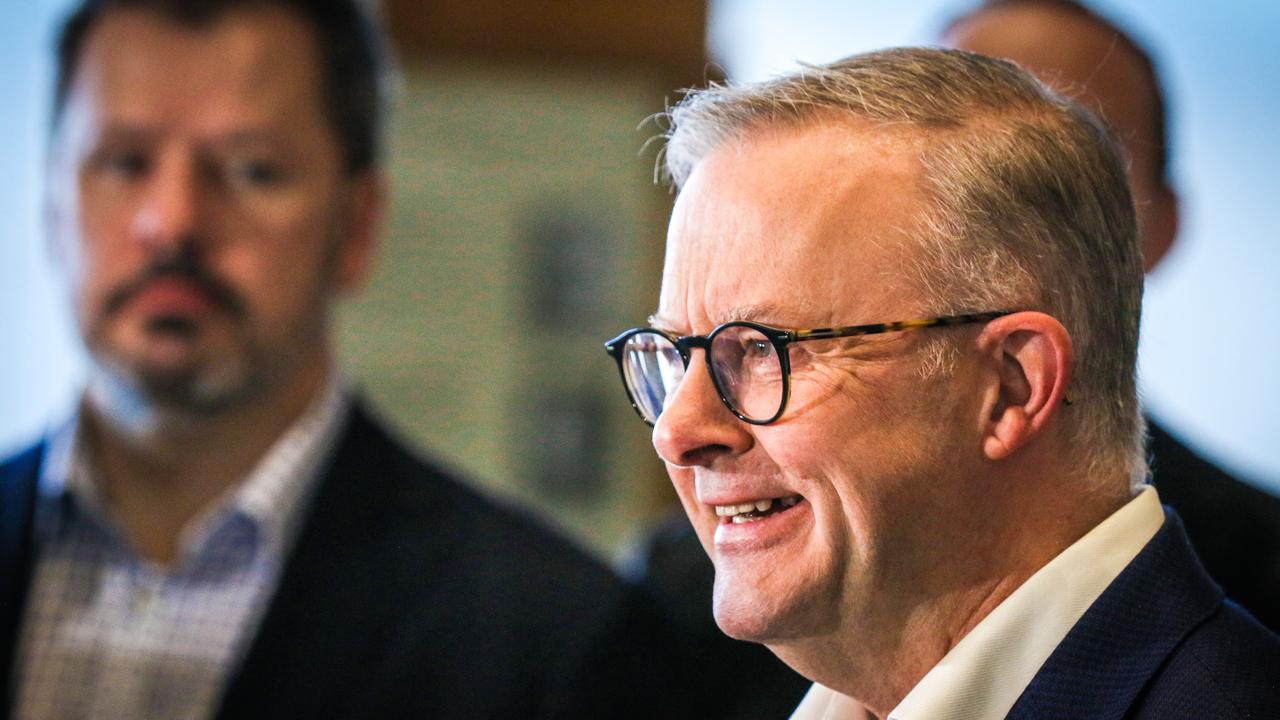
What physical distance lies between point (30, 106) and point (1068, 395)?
3510 mm

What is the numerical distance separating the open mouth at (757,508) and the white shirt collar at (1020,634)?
0.51 ft

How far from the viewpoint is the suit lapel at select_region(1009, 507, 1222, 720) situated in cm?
90

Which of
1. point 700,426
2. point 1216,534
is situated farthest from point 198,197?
point 1216,534

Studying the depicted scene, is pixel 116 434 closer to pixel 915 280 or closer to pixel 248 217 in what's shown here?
pixel 248 217

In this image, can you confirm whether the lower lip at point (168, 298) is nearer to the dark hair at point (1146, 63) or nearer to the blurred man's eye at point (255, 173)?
the blurred man's eye at point (255, 173)

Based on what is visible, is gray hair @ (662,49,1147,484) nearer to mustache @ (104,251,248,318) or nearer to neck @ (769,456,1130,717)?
neck @ (769,456,1130,717)

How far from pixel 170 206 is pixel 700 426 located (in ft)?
3.64

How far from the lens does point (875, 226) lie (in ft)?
3.07

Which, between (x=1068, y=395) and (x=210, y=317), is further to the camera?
(x=210, y=317)

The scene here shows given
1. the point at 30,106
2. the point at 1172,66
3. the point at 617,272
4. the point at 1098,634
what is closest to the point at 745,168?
the point at 1098,634

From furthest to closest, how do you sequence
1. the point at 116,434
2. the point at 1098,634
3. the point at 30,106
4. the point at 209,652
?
the point at 30,106 → the point at 116,434 → the point at 209,652 → the point at 1098,634

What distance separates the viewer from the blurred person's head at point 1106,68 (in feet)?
4.22

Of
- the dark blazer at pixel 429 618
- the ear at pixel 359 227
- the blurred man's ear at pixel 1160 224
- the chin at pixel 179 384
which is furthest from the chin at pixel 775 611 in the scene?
the ear at pixel 359 227

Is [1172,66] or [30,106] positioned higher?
[1172,66]
